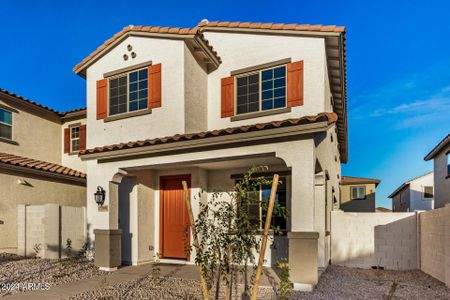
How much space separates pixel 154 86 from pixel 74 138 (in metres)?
7.51

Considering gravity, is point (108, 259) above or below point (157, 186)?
Result: below

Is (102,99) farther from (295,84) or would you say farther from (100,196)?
(295,84)

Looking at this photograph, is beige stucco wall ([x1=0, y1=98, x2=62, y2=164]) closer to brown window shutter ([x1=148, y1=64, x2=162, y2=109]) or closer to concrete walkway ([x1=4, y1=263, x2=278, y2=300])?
brown window shutter ([x1=148, y1=64, x2=162, y2=109])

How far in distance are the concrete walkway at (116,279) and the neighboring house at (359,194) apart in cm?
1846

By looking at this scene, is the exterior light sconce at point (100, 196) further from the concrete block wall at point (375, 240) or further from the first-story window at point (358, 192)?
the first-story window at point (358, 192)

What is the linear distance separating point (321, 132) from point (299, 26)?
13.4 ft

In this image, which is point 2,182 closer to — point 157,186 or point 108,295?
point 157,186

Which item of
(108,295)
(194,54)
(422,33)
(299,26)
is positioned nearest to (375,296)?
(108,295)

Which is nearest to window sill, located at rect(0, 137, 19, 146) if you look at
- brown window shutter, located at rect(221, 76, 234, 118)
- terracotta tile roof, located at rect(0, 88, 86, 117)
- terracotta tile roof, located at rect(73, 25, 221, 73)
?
terracotta tile roof, located at rect(0, 88, 86, 117)

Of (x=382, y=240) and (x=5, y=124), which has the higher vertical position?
(x=5, y=124)

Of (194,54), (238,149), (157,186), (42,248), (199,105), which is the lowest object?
(42,248)

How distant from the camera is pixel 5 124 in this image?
42.5 feet

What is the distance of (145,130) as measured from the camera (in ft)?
31.2

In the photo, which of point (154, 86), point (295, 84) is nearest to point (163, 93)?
point (154, 86)
